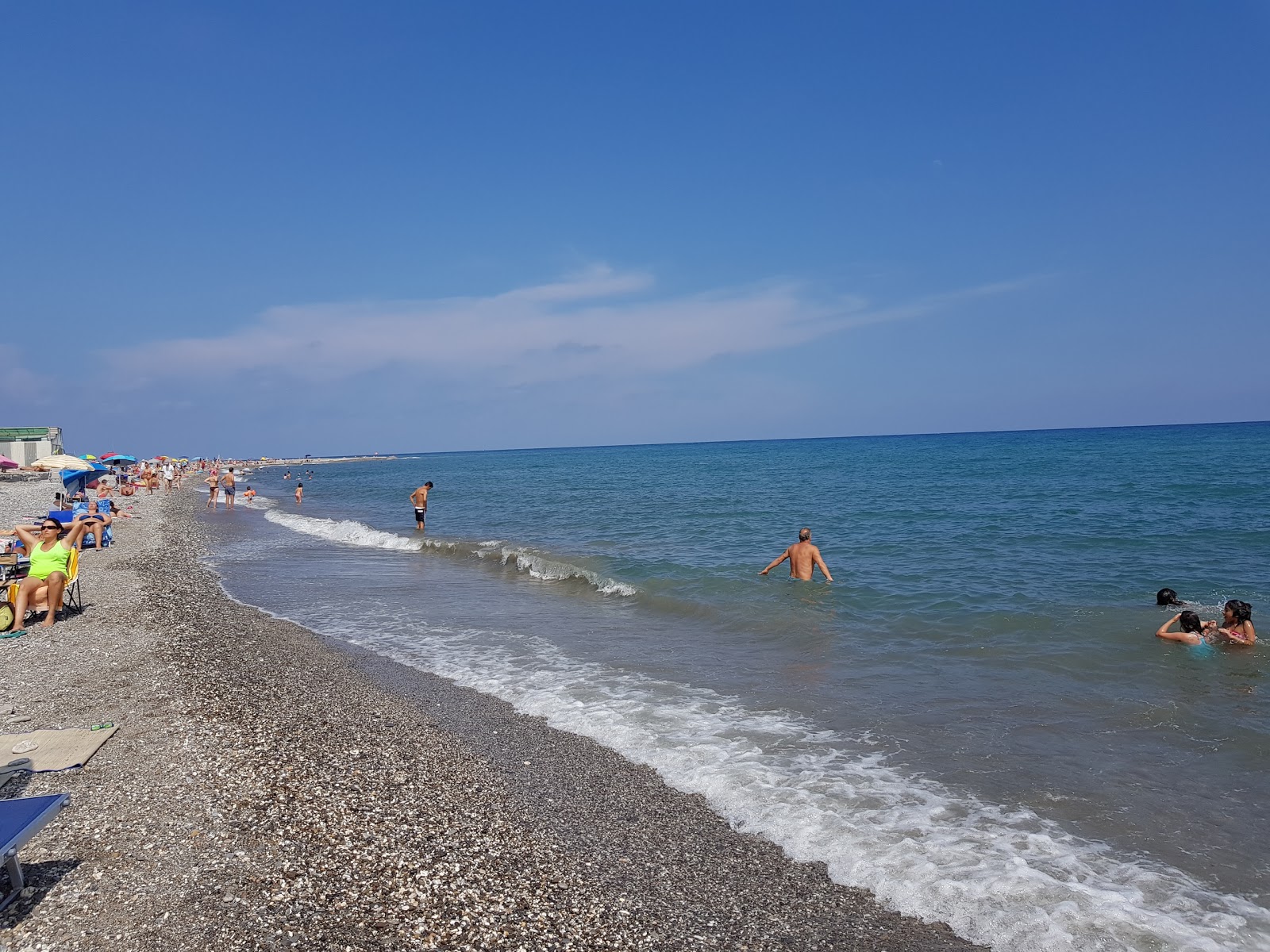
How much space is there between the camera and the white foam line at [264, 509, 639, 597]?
16.8 metres

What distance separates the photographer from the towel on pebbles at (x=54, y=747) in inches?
238

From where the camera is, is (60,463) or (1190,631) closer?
(1190,631)

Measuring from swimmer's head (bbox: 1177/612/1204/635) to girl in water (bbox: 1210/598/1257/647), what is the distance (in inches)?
12.0

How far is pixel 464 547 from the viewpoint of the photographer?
22750mm

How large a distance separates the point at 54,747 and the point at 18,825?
3.03 metres

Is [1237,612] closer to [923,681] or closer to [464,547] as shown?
[923,681]

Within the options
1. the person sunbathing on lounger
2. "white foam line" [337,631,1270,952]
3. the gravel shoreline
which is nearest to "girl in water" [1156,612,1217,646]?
"white foam line" [337,631,1270,952]

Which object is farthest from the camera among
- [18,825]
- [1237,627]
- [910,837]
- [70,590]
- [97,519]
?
[97,519]

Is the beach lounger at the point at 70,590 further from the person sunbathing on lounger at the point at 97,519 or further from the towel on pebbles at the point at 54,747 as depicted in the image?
the towel on pebbles at the point at 54,747

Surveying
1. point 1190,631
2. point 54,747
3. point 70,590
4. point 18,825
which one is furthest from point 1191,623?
point 70,590

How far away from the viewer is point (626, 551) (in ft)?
69.0

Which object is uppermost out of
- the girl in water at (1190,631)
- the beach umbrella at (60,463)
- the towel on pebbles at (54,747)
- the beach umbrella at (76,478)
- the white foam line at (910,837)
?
the beach umbrella at (60,463)

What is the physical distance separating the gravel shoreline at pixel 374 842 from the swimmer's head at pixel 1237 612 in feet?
27.1

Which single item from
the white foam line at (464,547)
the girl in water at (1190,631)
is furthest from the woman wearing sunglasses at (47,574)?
the girl in water at (1190,631)
